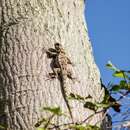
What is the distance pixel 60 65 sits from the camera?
8.63 feet

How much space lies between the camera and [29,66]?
2619 millimetres

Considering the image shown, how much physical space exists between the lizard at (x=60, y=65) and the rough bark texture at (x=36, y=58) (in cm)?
2

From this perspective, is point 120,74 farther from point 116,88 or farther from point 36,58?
point 36,58

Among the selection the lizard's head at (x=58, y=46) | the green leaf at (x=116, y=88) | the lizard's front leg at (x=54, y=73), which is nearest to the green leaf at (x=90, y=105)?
the green leaf at (x=116, y=88)

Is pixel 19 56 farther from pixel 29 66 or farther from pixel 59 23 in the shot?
pixel 59 23

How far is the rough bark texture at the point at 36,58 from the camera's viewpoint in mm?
2531

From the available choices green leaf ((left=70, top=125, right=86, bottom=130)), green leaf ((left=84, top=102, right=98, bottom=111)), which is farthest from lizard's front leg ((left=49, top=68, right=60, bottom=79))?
green leaf ((left=70, top=125, right=86, bottom=130))

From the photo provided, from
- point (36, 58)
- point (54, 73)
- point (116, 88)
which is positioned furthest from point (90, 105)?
point (36, 58)

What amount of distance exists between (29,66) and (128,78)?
1.70ft

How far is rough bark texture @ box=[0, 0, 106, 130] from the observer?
2531mm

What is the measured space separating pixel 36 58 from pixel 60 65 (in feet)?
0.39

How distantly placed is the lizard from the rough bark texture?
0.02 metres

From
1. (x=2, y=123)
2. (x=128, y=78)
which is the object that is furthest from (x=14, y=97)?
(x=128, y=78)

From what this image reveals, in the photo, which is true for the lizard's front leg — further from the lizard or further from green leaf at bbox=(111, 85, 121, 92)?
Result: green leaf at bbox=(111, 85, 121, 92)
